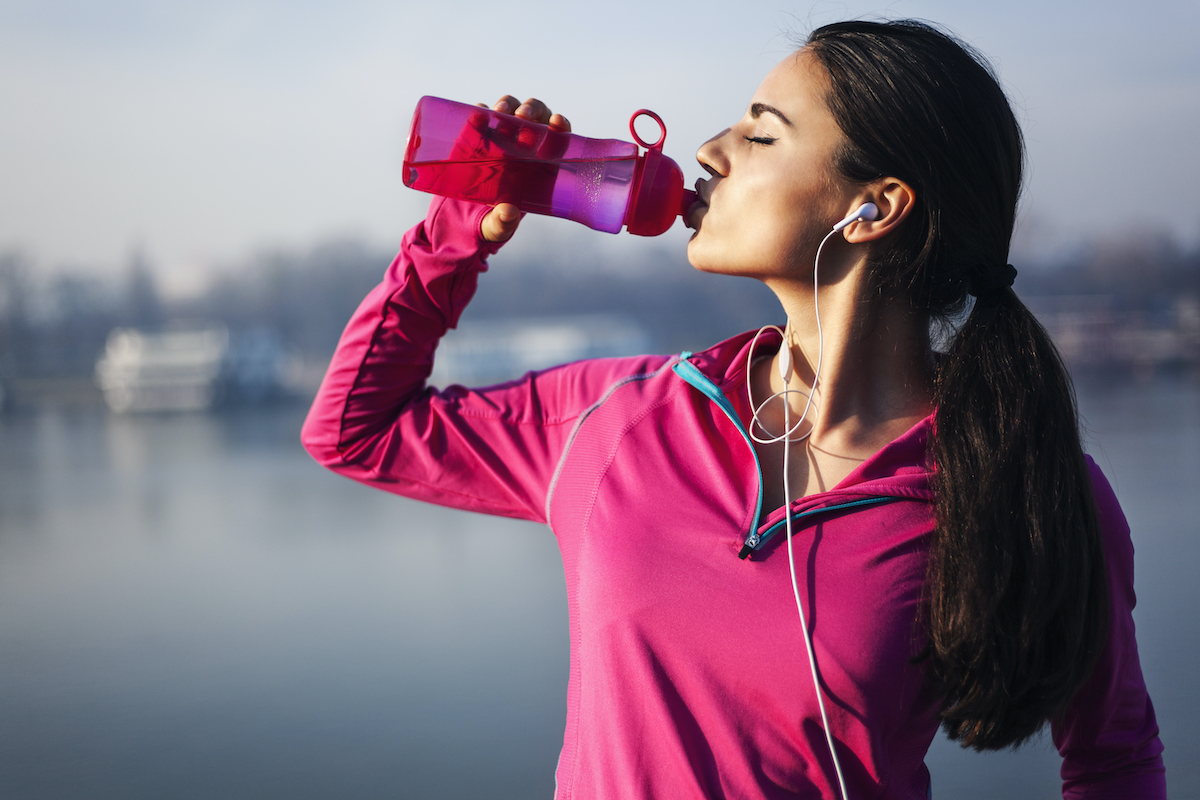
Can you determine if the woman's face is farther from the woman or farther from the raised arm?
the raised arm

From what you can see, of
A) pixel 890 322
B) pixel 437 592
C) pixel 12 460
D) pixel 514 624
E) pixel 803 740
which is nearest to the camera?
pixel 803 740

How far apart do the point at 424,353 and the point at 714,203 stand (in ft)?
0.91

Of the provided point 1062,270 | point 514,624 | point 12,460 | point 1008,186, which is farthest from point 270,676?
point 1062,270

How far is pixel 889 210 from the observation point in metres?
0.59

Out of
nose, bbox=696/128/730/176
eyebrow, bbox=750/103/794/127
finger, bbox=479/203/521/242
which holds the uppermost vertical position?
eyebrow, bbox=750/103/794/127

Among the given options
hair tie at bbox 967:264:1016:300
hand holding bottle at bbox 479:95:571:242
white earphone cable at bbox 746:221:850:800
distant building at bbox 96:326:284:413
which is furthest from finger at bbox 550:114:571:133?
distant building at bbox 96:326:284:413

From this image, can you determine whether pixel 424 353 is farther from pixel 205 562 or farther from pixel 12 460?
pixel 12 460

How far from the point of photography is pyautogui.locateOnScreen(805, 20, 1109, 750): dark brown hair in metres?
0.55

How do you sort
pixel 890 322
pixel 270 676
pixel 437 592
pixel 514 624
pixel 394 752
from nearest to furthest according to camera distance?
pixel 890 322 → pixel 394 752 → pixel 270 676 → pixel 514 624 → pixel 437 592

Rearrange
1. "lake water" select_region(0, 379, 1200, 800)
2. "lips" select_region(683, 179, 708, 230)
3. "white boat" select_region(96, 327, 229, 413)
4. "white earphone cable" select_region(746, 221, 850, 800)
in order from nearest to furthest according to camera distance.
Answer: "white earphone cable" select_region(746, 221, 850, 800) → "lips" select_region(683, 179, 708, 230) → "lake water" select_region(0, 379, 1200, 800) → "white boat" select_region(96, 327, 229, 413)

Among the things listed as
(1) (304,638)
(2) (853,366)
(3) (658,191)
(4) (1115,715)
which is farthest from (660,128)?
(1) (304,638)

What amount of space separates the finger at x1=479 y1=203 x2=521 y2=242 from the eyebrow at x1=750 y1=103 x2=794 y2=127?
7.6 inches

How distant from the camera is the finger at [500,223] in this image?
0.64m

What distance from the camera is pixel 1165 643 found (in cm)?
131
